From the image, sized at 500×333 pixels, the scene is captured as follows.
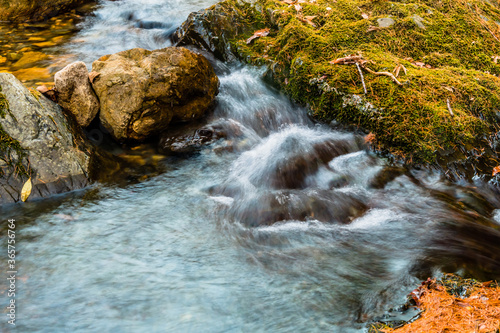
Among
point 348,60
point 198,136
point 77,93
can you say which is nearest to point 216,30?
point 198,136

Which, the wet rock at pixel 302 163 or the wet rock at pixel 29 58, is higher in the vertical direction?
the wet rock at pixel 29 58

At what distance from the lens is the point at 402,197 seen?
14.9ft

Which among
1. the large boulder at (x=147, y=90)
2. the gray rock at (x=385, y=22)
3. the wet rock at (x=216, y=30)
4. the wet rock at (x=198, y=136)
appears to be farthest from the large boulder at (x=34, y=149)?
the gray rock at (x=385, y=22)

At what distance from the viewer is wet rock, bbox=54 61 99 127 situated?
4828 millimetres

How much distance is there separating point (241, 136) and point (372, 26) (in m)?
3.37

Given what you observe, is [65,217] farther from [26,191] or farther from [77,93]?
[77,93]

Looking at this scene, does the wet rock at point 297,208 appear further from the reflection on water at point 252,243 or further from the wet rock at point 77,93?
the wet rock at point 77,93

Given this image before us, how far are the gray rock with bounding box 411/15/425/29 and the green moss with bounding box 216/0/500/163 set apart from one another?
3 centimetres

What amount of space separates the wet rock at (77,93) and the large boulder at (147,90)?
5.6 inches

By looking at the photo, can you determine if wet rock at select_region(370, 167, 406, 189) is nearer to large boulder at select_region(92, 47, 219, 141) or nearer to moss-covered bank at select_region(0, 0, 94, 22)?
large boulder at select_region(92, 47, 219, 141)

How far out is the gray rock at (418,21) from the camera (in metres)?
6.58

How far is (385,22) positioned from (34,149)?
6438 millimetres

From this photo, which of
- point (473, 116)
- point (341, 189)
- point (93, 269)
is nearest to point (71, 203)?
point (93, 269)

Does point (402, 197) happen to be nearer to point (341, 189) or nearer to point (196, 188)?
point (341, 189)
